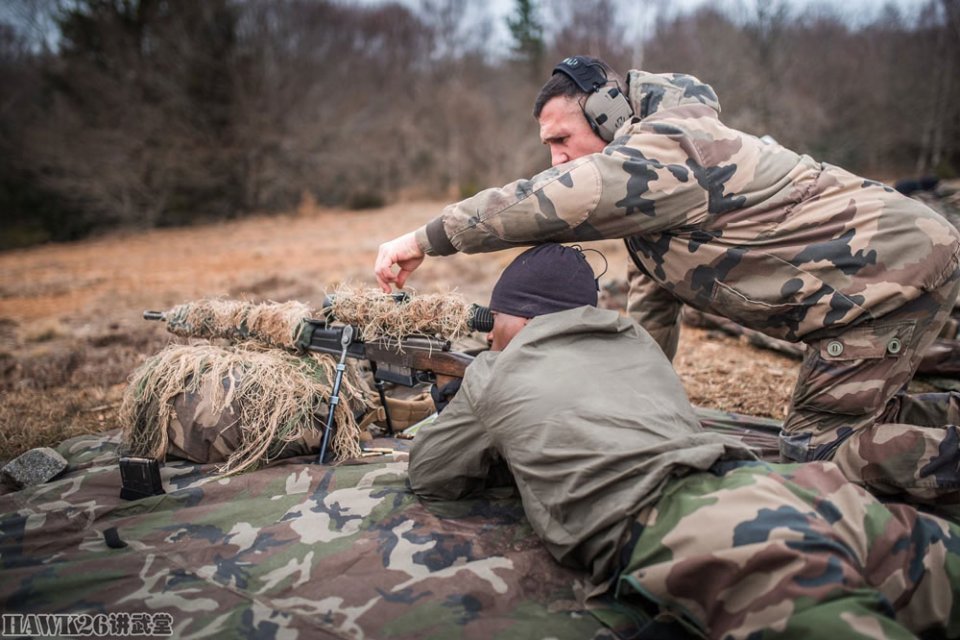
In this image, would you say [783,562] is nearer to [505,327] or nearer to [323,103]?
[505,327]

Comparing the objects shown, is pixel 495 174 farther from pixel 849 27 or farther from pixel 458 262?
pixel 849 27

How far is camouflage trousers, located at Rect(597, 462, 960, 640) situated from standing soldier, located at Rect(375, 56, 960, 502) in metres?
0.72

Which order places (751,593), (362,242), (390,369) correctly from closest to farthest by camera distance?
(751,593), (390,369), (362,242)

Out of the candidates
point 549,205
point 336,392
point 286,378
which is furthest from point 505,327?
point 286,378

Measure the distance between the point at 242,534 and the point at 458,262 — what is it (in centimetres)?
871

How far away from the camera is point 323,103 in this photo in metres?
24.1

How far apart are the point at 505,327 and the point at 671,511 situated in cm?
102

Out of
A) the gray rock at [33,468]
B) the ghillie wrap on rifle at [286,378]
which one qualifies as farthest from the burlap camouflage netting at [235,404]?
the gray rock at [33,468]

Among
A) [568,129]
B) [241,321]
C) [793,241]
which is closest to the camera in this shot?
[793,241]

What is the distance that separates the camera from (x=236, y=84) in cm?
2125

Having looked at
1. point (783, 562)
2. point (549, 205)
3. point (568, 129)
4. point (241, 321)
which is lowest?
point (783, 562)

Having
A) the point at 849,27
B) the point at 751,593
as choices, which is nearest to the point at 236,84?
the point at 751,593

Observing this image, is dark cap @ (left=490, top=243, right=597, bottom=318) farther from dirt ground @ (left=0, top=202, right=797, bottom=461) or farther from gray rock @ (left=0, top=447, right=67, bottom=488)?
gray rock @ (left=0, top=447, right=67, bottom=488)

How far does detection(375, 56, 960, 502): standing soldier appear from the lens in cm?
277
